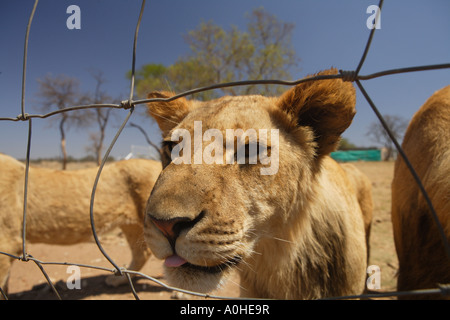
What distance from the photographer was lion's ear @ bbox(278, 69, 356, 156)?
61.5 inches

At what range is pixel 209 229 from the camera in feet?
4.26

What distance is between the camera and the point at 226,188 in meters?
1.44

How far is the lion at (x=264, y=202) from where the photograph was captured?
1.33 metres

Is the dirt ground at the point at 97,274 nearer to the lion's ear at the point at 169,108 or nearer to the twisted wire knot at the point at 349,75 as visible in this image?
the lion's ear at the point at 169,108

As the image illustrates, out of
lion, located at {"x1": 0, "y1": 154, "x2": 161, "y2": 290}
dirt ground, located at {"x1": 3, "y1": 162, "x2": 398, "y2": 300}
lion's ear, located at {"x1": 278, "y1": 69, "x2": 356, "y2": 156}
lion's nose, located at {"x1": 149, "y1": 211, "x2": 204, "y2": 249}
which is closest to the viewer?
lion's nose, located at {"x1": 149, "y1": 211, "x2": 204, "y2": 249}

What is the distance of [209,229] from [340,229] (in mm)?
1285

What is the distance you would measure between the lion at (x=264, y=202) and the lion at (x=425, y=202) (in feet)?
1.07

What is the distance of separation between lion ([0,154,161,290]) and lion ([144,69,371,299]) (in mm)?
2332

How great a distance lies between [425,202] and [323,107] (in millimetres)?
958

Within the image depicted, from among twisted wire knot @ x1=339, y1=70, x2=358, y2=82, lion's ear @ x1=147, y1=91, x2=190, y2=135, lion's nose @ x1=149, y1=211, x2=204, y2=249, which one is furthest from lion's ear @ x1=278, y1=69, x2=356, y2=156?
lion's nose @ x1=149, y1=211, x2=204, y2=249

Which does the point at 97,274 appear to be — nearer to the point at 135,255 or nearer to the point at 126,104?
the point at 135,255

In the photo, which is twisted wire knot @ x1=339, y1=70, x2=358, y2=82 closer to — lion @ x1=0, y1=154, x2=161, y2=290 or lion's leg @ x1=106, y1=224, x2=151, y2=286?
lion @ x1=0, y1=154, x2=161, y2=290
